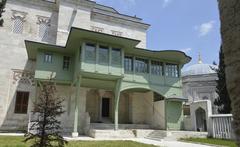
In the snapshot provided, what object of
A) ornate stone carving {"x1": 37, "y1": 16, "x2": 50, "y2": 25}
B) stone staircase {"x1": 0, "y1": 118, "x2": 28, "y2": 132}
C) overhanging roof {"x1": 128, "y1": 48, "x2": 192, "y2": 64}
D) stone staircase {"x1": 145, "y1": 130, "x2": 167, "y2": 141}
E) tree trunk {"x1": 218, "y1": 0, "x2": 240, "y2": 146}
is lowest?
stone staircase {"x1": 145, "y1": 130, "x2": 167, "y2": 141}

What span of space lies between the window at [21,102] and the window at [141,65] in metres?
8.84

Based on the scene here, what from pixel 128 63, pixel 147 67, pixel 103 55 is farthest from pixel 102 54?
pixel 147 67

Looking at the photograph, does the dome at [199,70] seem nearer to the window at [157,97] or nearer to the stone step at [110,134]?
the window at [157,97]

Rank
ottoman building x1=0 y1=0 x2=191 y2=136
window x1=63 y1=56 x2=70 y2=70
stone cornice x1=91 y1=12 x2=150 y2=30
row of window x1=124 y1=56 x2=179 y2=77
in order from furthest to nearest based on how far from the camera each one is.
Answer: stone cornice x1=91 y1=12 x2=150 y2=30 → row of window x1=124 y1=56 x2=179 y2=77 → window x1=63 y1=56 x2=70 y2=70 → ottoman building x1=0 y1=0 x2=191 y2=136

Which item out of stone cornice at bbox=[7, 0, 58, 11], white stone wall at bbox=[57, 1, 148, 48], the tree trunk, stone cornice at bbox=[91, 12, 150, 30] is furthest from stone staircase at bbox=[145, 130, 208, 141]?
stone cornice at bbox=[7, 0, 58, 11]

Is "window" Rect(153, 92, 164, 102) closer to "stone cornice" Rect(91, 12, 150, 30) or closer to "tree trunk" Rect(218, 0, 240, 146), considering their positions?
"stone cornice" Rect(91, 12, 150, 30)

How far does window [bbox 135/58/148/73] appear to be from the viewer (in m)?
15.8

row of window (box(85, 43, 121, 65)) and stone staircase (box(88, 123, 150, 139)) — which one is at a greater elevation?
row of window (box(85, 43, 121, 65))

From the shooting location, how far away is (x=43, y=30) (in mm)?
17812

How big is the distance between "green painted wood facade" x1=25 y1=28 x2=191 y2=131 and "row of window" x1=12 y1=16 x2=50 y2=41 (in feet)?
8.40

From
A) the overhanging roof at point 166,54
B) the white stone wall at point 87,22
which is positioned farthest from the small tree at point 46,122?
the white stone wall at point 87,22

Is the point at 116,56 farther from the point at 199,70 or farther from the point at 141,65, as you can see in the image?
the point at 199,70

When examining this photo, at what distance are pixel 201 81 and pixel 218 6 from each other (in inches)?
1127

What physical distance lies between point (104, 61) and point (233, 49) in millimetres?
12104
